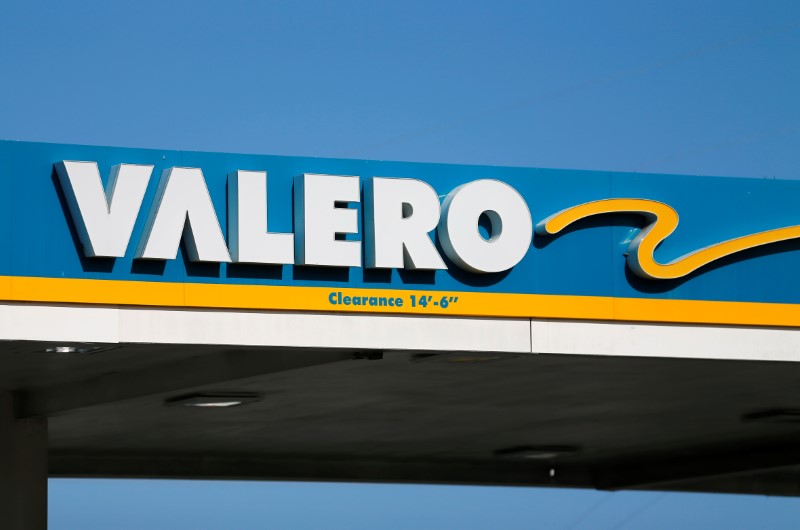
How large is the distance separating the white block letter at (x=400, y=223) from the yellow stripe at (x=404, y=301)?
379 millimetres

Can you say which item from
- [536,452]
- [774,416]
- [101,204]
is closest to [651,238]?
[101,204]

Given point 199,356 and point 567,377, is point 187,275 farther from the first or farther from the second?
point 567,377

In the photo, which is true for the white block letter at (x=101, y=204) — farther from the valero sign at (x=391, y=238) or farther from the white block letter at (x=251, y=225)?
the white block letter at (x=251, y=225)

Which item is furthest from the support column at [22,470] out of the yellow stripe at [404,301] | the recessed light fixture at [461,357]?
the recessed light fixture at [461,357]

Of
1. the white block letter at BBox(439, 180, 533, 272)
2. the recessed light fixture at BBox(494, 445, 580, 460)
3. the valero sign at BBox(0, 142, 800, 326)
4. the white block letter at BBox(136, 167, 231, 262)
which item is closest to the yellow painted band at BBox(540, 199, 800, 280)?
the valero sign at BBox(0, 142, 800, 326)

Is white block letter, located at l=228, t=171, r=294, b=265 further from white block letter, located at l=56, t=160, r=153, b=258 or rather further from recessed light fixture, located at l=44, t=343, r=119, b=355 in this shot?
recessed light fixture, located at l=44, t=343, r=119, b=355

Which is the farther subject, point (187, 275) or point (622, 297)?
point (622, 297)

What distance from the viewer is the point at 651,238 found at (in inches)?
848

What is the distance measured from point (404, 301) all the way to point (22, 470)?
7.47 meters

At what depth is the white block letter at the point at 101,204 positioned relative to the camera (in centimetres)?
1939

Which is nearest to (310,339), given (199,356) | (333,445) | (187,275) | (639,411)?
(187,275)

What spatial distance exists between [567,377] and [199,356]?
5.31m

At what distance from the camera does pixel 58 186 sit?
19578 mm

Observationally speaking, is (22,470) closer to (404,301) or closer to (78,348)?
(78,348)
